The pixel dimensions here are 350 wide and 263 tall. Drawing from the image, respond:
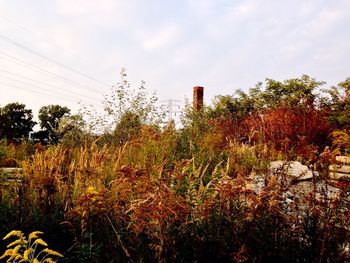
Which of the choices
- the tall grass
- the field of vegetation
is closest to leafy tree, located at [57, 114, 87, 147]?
the field of vegetation

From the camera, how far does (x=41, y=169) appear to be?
4.34 meters

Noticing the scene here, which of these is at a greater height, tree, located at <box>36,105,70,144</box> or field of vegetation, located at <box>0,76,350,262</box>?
tree, located at <box>36,105,70,144</box>

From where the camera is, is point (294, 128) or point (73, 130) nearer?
point (294, 128)

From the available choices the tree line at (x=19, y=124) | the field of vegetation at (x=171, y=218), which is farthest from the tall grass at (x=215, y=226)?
the tree line at (x=19, y=124)

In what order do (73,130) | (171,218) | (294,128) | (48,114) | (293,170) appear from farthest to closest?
(48,114)
(73,130)
(294,128)
(293,170)
(171,218)

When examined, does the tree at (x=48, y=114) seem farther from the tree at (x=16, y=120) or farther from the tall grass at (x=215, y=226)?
the tall grass at (x=215, y=226)

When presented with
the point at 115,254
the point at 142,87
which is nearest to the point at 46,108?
the point at 142,87

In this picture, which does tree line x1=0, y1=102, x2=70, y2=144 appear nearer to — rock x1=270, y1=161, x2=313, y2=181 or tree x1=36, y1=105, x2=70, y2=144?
tree x1=36, y1=105, x2=70, y2=144

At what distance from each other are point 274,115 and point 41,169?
7923mm

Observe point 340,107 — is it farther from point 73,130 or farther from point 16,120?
point 16,120

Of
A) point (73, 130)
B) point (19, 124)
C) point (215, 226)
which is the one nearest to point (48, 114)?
point (19, 124)

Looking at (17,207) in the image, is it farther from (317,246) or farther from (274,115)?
(274,115)

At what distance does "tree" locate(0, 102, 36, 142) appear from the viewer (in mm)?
25972

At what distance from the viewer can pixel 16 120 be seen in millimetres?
27125
